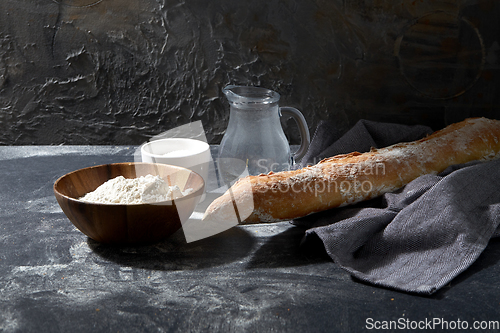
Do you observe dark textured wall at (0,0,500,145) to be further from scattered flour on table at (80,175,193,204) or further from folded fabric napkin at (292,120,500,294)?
scattered flour on table at (80,175,193,204)

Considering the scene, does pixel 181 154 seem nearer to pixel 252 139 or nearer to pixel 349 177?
pixel 252 139

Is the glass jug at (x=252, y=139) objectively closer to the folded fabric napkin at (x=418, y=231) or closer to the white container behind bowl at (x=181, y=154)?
the white container behind bowl at (x=181, y=154)

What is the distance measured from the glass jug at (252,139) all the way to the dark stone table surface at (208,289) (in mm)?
154

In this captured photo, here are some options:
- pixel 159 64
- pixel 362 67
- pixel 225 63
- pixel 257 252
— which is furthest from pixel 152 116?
pixel 257 252

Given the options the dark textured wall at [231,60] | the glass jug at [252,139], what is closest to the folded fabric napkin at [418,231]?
the glass jug at [252,139]

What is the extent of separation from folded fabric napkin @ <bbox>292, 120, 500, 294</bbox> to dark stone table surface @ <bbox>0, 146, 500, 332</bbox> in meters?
0.02

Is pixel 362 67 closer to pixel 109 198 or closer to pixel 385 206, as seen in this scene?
pixel 385 206

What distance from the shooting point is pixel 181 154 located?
0.79 metres

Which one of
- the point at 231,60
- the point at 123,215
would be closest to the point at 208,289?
the point at 123,215

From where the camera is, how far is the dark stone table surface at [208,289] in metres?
0.49

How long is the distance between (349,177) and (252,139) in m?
0.21

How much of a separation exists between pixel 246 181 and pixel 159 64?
2.11ft

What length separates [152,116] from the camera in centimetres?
125

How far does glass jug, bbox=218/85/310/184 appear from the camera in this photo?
841 mm
